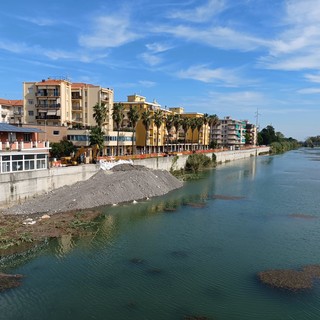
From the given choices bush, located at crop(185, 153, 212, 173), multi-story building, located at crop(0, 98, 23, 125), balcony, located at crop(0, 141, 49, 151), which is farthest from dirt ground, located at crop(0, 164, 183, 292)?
multi-story building, located at crop(0, 98, 23, 125)

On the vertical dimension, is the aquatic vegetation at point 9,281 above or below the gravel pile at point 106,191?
below

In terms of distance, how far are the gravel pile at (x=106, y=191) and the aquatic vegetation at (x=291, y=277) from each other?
2454 cm

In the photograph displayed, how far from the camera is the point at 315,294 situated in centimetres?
2123

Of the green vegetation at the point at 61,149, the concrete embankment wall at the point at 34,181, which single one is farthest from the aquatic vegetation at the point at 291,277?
the green vegetation at the point at 61,149

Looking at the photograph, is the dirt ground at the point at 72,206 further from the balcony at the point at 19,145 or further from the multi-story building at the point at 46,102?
the multi-story building at the point at 46,102

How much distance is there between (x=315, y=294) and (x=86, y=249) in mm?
17260

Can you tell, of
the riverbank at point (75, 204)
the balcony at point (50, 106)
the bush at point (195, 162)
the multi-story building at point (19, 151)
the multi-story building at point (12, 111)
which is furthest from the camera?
the multi-story building at point (12, 111)

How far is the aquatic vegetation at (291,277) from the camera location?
22188 millimetres

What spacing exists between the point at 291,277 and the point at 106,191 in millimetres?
28087

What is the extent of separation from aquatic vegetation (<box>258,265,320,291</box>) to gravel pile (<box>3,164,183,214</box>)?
24540 mm

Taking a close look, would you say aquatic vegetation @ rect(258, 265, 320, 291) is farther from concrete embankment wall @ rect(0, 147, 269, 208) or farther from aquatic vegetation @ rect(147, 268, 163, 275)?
concrete embankment wall @ rect(0, 147, 269, 208)

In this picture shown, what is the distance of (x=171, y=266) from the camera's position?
82.2 ft

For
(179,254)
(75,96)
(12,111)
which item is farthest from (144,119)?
(179,254)

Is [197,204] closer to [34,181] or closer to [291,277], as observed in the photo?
[34,181]
